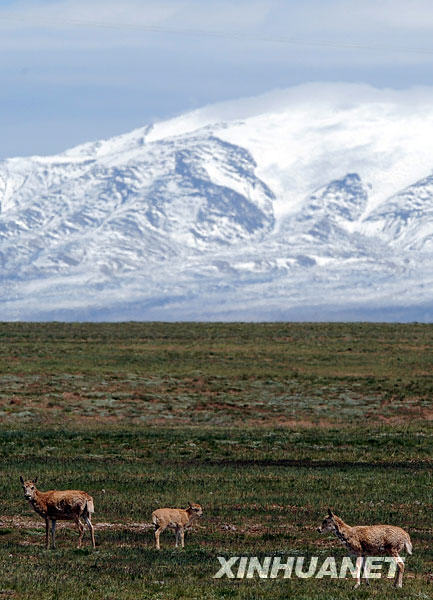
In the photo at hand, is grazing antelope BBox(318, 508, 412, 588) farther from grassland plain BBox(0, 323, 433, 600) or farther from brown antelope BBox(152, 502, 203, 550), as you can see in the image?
brown antelope BBox(152, 502, 203, 550)

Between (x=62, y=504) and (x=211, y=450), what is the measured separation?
22.9 meters

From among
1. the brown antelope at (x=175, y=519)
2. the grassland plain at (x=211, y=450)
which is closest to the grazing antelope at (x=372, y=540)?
the grassland plain at (x=211, y=450)

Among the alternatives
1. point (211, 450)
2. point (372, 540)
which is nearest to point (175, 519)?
point (372, 540)

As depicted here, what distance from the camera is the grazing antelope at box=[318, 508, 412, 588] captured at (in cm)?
2212

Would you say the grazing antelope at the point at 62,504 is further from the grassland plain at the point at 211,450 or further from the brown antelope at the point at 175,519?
the brown antelope at the point at 175,519

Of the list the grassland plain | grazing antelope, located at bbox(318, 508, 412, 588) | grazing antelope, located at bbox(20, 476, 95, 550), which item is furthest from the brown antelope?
A: grazing antelope, located at bbox(318, 508, 412, 588)

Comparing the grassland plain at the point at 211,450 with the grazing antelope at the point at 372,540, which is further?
the grassland plain at the point at 211,450

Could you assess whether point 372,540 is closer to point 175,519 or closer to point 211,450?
point 175,519

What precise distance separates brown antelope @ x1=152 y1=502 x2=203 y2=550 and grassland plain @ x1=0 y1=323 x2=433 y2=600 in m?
0.44

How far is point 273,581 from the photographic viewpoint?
22703 millimetres

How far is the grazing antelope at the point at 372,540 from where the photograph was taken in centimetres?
2212

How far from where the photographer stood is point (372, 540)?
72.8ft

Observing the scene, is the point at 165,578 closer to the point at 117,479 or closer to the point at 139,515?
the point at 139,515

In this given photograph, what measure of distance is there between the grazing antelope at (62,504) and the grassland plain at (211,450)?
0.75 m
